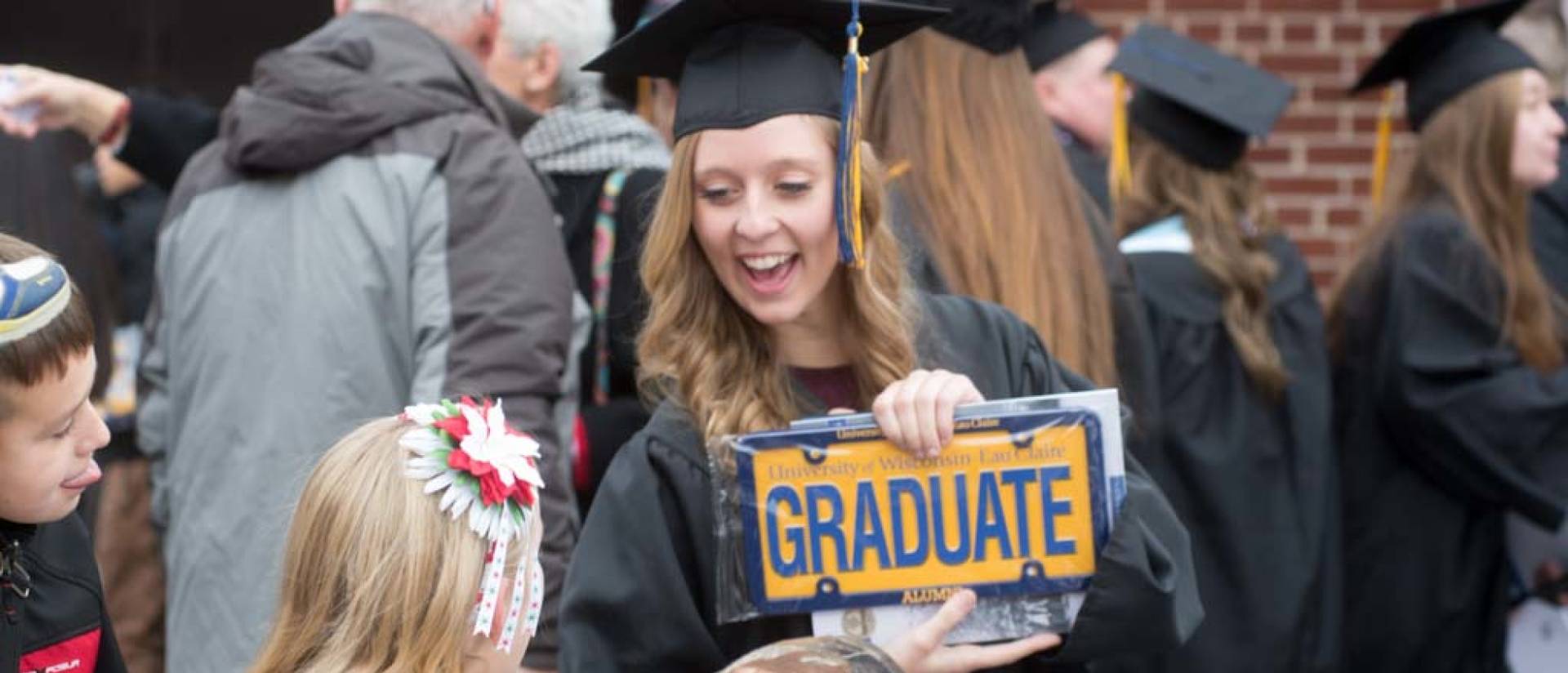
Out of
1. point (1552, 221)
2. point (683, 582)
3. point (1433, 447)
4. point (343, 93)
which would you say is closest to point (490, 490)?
point (683, 582)

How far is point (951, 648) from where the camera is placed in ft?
9.84

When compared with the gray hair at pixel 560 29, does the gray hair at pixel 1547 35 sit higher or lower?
lower

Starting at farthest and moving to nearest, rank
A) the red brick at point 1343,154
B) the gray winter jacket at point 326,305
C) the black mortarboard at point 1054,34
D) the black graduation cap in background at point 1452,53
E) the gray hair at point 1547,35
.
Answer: the red brick at point 1343,154, the gray hair at point 1547,35, the black mortarboard at point 1054,34, the black graduation cap in background at point 1452,53, the gray winter jacket at point 326,305

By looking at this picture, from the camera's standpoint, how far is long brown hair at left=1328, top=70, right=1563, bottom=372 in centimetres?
543

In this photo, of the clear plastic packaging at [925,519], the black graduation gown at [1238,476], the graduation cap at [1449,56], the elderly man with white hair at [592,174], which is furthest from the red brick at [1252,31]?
the clear plastic packaging at [925,519]

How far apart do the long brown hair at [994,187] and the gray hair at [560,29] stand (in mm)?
823

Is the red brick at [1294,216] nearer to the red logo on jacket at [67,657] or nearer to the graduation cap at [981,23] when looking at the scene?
the graduation cap at [981,23]

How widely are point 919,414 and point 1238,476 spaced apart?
8.18 ft

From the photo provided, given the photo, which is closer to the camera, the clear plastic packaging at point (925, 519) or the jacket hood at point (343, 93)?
the clear plastic packaging at point (925, 519)

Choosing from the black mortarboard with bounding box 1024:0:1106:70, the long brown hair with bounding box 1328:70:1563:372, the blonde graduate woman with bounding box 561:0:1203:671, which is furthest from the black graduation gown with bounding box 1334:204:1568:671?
the blonde graduate woman with bounding box 561:0:1203:671

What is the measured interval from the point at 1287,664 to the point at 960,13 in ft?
6.11

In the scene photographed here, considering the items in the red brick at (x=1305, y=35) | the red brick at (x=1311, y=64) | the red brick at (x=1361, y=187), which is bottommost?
the red brick at (x=1361, y=187)

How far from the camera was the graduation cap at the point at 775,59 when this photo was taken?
3.19 meters

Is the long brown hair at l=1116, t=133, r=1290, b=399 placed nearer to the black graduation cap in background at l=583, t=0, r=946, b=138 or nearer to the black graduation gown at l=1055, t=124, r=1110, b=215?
the black graduation gown at l=1055, t=124, r=1110, b=215
